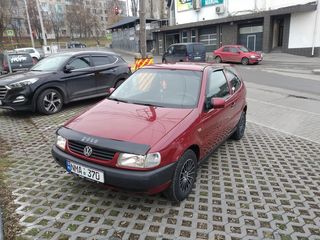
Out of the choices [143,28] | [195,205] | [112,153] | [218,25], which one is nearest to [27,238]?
[112,153]

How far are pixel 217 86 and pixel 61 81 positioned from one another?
481 cm

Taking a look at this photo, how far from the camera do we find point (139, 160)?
3080 millimetres

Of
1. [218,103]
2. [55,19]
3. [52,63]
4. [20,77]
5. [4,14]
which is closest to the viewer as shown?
[218,103]

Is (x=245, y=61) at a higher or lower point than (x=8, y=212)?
lower

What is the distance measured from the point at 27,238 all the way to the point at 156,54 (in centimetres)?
4201

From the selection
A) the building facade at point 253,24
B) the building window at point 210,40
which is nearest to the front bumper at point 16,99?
the building facade at point 253,24

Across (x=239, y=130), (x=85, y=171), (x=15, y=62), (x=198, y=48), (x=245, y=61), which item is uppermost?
(x=15, y=62)

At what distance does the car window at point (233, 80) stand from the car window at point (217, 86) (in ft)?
0.85

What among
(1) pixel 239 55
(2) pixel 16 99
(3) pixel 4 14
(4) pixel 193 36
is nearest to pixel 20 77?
(2) pixel 16 99

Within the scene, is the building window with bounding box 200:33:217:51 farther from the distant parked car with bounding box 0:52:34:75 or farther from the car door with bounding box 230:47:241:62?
the distant parked car with bounding box 0:52:34:75

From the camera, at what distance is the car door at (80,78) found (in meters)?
8.10

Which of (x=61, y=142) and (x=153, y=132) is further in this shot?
(x=61, y=142)

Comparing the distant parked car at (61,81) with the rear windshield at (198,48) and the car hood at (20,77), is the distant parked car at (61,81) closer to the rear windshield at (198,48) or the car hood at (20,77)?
the car hood at (20,77)

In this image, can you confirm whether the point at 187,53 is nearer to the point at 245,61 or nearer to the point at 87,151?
the point at 245,61
